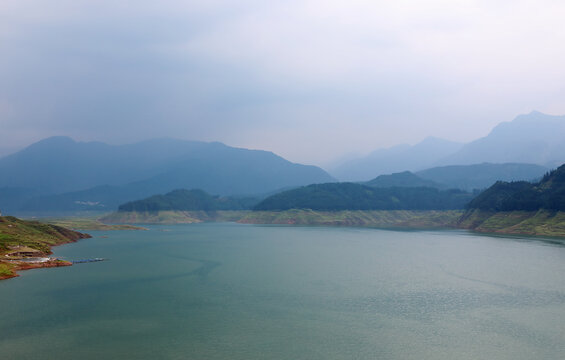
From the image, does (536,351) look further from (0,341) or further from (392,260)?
(392,260)

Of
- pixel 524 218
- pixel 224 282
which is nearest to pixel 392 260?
pixel 224 282

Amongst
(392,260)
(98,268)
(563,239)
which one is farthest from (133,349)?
(563,239)

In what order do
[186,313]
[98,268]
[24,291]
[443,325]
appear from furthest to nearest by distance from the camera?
[98,268] < [24,291] < [186,313] < [443,325]

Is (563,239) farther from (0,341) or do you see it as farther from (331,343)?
(0,341)

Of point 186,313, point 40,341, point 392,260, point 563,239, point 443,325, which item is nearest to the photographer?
point 40,341

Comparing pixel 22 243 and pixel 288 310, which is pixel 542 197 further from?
pixel 22 243

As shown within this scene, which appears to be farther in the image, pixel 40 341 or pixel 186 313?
pixel 186 313

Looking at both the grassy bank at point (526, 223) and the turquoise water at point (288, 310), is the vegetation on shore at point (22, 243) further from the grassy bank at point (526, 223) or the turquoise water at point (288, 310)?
the grassy bank at point (526, 223)
